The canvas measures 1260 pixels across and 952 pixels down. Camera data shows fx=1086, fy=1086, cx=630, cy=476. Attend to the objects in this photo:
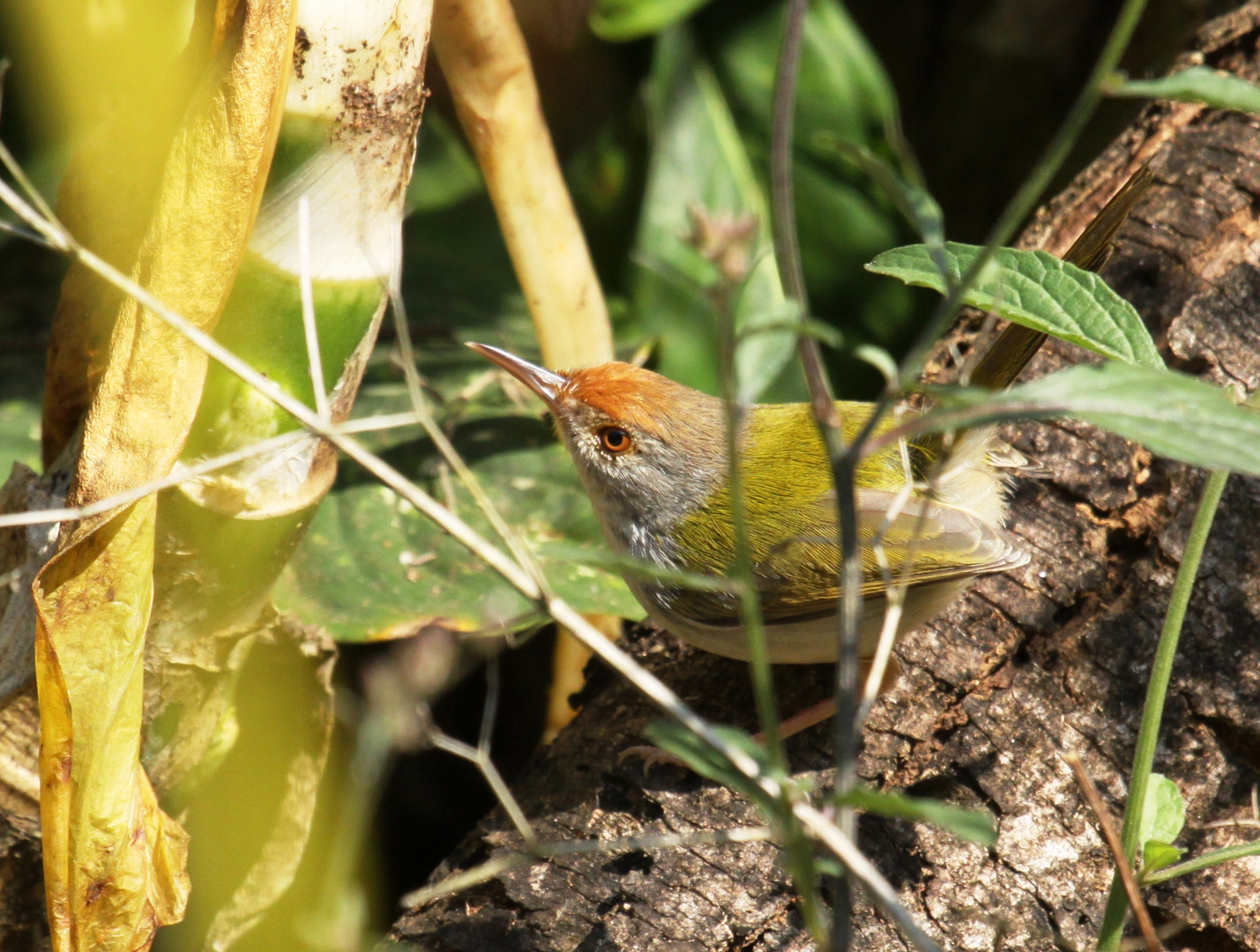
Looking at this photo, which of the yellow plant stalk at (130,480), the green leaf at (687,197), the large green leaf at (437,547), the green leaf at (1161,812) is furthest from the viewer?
the green leaf at (687,197)

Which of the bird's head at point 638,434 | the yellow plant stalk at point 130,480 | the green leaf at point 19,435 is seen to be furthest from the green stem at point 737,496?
the green leaf at point 19,435

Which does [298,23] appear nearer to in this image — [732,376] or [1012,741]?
[732,376]

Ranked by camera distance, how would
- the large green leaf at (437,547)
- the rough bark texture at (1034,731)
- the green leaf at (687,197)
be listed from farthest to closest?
the green leaf at (687,197), the large green leaf at (437,547), the rough bark texture at (1034,731)

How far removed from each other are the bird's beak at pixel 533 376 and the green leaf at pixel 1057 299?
120cm

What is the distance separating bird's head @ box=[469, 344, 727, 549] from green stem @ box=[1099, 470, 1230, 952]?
119 centimetres

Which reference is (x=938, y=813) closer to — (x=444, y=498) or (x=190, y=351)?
(x=190, y=351)

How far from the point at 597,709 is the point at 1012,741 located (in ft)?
2.81

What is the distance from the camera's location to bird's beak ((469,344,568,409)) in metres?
2.46

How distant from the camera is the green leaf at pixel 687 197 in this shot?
3.53 m

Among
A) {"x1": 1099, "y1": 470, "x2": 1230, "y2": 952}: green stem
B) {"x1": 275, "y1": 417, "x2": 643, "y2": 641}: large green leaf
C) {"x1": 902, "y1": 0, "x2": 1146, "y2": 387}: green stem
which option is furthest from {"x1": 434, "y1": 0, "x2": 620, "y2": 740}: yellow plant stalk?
{"x1": 902, "y1": 0, "x2": 1146, "y2": 387}: green stem

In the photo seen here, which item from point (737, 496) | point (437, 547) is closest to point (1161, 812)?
point (737, 496)

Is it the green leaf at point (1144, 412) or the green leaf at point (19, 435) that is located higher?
the green leaf at point (1144, 412)

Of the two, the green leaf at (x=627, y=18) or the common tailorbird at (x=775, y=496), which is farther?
the green leaf at (x=627, y=18)

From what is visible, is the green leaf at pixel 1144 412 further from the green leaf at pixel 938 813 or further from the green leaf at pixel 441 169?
the green leaf at pixel 441 169
